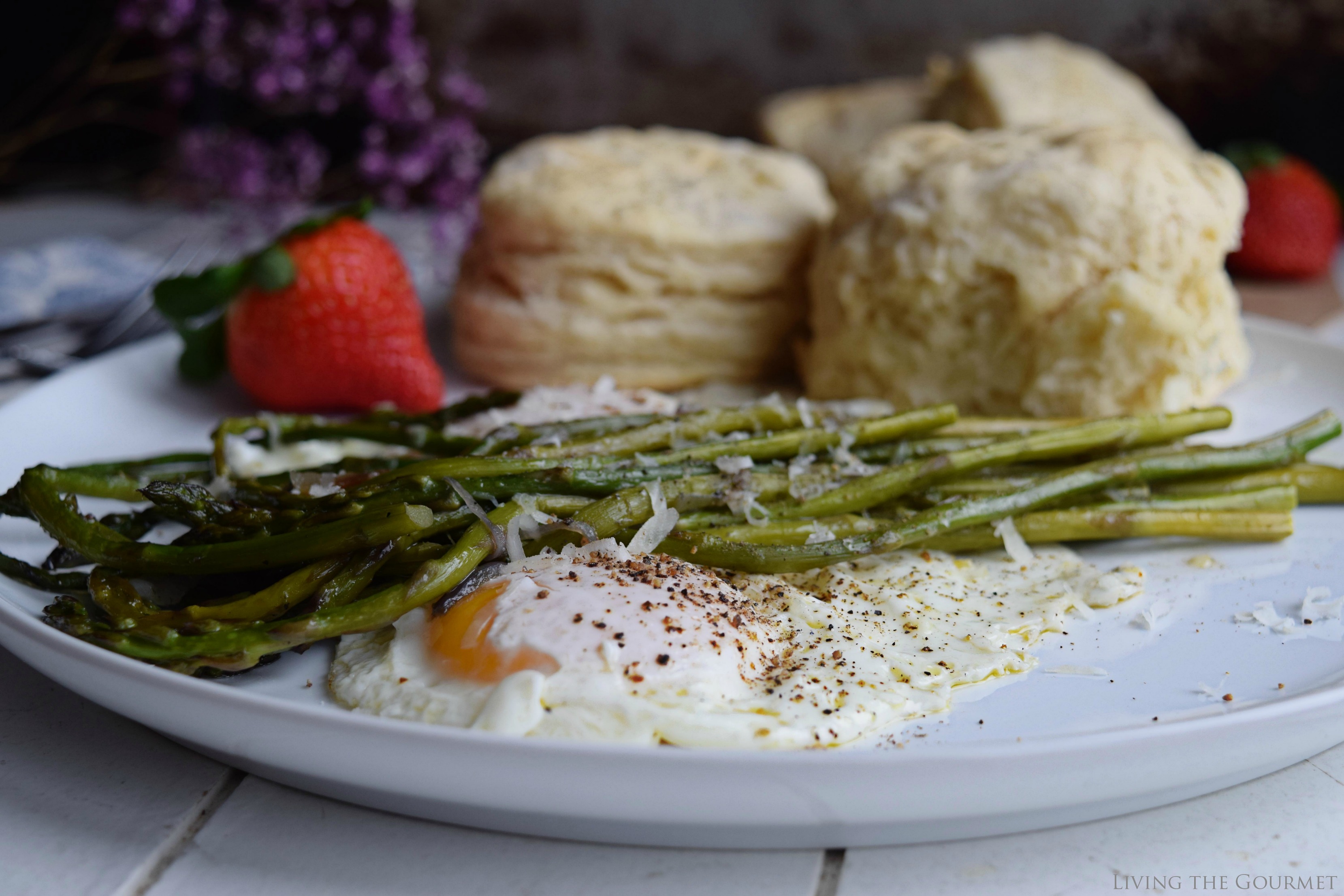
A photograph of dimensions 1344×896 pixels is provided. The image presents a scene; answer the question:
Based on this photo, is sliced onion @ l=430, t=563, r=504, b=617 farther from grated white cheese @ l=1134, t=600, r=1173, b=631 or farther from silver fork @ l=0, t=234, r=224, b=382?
silver fork @ l=0, t=234, r=224, b=382

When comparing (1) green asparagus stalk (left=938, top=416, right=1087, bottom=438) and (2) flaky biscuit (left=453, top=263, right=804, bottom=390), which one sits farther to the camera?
(2) flaky biscuit (left=453, top=263, right=804, bottom=390)

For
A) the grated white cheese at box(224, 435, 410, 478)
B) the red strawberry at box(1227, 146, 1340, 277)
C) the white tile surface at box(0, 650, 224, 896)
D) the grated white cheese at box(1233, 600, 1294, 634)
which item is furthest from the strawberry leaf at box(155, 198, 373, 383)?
the red strawberry at box(1227, 146, 1340, 277)

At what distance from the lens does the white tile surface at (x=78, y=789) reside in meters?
1.78

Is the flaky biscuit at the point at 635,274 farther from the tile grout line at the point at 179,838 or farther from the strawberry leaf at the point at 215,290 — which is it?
the tile grout line at the point at 179,838

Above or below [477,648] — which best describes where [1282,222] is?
below

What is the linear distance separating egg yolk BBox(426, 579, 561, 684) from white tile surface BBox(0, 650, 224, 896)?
445 mm

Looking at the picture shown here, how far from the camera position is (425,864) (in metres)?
1.81

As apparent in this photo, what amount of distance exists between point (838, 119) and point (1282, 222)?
239cm

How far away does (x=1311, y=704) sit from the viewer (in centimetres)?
183

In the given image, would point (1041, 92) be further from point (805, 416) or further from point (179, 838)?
point (179, 838)

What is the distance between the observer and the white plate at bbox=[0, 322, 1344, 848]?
1643mm

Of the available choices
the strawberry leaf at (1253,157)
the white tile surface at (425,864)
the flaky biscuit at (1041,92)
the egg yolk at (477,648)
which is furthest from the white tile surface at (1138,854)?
the strawberry leaf at (1253,157)

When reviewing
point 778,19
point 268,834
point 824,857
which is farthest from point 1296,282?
point 268,834

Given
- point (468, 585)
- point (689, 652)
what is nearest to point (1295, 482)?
point (689, 652)
